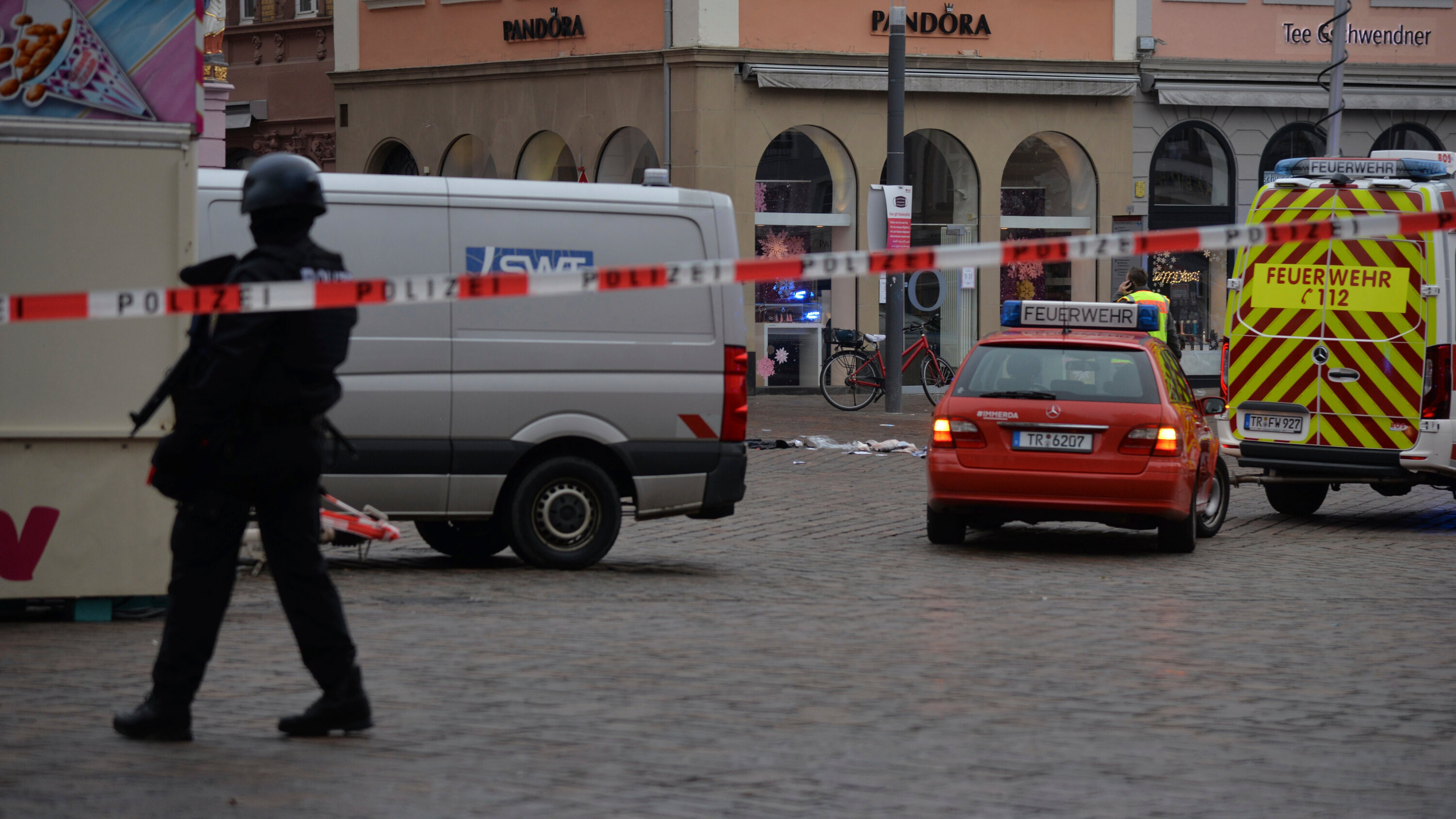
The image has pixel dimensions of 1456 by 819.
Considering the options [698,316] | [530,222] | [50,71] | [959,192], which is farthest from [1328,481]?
[959,192]

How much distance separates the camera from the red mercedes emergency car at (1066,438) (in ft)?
38.5

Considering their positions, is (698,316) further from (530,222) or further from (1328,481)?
(1328,481)

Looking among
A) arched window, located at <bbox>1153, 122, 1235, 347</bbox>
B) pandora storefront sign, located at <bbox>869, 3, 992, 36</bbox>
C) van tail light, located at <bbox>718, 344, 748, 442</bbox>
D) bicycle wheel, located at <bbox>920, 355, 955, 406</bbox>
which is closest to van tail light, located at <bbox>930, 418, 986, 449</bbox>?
van tail light, located at <bbox>718, 344, 748, 442</bbox>

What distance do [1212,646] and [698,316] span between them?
3412 mm

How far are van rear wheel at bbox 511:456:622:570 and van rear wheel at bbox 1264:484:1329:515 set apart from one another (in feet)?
22.5

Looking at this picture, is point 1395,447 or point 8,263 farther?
point 1395,447

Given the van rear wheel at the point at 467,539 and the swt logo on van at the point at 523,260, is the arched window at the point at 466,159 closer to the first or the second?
the van rear wheel at the point at 467,539

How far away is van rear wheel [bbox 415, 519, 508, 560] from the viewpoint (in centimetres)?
1109

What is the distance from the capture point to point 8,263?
8.02 m

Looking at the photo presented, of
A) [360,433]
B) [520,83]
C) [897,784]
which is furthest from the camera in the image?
[520,83]

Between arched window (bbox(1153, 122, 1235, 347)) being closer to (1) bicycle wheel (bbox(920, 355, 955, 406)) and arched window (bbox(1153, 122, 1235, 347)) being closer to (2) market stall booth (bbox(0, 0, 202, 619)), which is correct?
(1) bicycle wheel (bbox(920, 355, 955, 406))

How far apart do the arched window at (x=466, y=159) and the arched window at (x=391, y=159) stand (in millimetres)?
1001

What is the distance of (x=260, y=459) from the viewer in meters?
5.59

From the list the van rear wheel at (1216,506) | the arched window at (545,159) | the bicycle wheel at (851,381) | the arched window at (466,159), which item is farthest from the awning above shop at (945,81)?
the van rear wheel at (1216,506)
